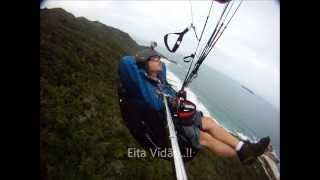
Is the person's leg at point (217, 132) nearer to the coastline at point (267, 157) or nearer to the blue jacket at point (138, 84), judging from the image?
the coastline at point (267, 157)

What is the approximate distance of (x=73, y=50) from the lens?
378 centimetres

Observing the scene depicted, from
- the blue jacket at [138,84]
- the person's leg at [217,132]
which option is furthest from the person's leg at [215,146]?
the blue jacket at [138,84]

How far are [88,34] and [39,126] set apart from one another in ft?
2.38

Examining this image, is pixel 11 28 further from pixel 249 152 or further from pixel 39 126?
pixel 249 152

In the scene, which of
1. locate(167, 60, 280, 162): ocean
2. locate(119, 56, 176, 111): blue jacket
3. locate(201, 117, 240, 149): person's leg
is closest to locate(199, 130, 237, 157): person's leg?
locate(201, 117, 240, 149): person's leg

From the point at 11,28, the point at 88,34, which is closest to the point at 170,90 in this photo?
the point at 88,34

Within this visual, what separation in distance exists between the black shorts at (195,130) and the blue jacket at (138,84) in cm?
25

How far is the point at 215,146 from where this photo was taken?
383 cm

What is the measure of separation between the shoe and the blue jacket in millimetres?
653

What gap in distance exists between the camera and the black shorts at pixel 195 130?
3.79 meters

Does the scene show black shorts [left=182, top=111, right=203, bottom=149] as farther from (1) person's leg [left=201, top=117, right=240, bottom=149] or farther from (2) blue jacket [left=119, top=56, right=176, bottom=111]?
(2) blue jacket [left=119, top=56, right=176, bottom=111]

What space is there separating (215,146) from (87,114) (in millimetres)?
921
